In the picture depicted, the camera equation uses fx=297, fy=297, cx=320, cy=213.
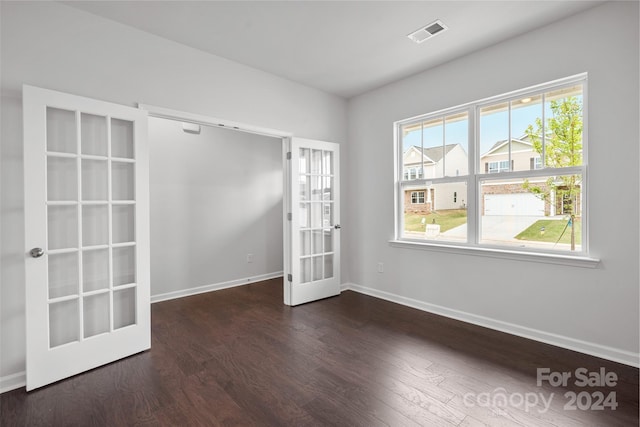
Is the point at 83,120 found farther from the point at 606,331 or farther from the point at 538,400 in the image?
the point at 606,331

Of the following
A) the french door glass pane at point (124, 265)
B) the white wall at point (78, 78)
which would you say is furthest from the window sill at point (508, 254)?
the french door glass pane at point (124, 265)

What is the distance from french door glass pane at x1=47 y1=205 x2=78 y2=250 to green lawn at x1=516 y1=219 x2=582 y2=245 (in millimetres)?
3922

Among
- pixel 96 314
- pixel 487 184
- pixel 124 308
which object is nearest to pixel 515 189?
pixel 487 184

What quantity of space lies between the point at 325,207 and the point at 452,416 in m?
2.79

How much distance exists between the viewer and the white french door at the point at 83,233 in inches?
81.7

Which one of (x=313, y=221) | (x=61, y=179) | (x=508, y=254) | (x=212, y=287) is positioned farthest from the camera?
(x=212, y=287)

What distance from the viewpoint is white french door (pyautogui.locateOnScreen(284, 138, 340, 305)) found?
12.4ft

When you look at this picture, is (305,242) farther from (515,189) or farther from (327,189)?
(515,189)

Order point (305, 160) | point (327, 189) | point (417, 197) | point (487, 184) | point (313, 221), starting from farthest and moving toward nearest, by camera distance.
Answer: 1. point (327, 189)
2. point (313, 221)
3. point (305, 160)
4. point (417, 197)
5. point (487, 184)

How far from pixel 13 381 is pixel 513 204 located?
173 inches

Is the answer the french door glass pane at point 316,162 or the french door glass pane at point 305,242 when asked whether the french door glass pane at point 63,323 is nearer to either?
the french door glass pane at point 305,242

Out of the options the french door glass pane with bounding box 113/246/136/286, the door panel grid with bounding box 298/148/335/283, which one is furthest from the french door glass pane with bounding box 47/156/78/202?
the door panel grid with bounding box 298/148/335/283

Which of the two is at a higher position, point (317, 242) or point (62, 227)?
point (62, 227)

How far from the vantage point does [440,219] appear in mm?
3570
